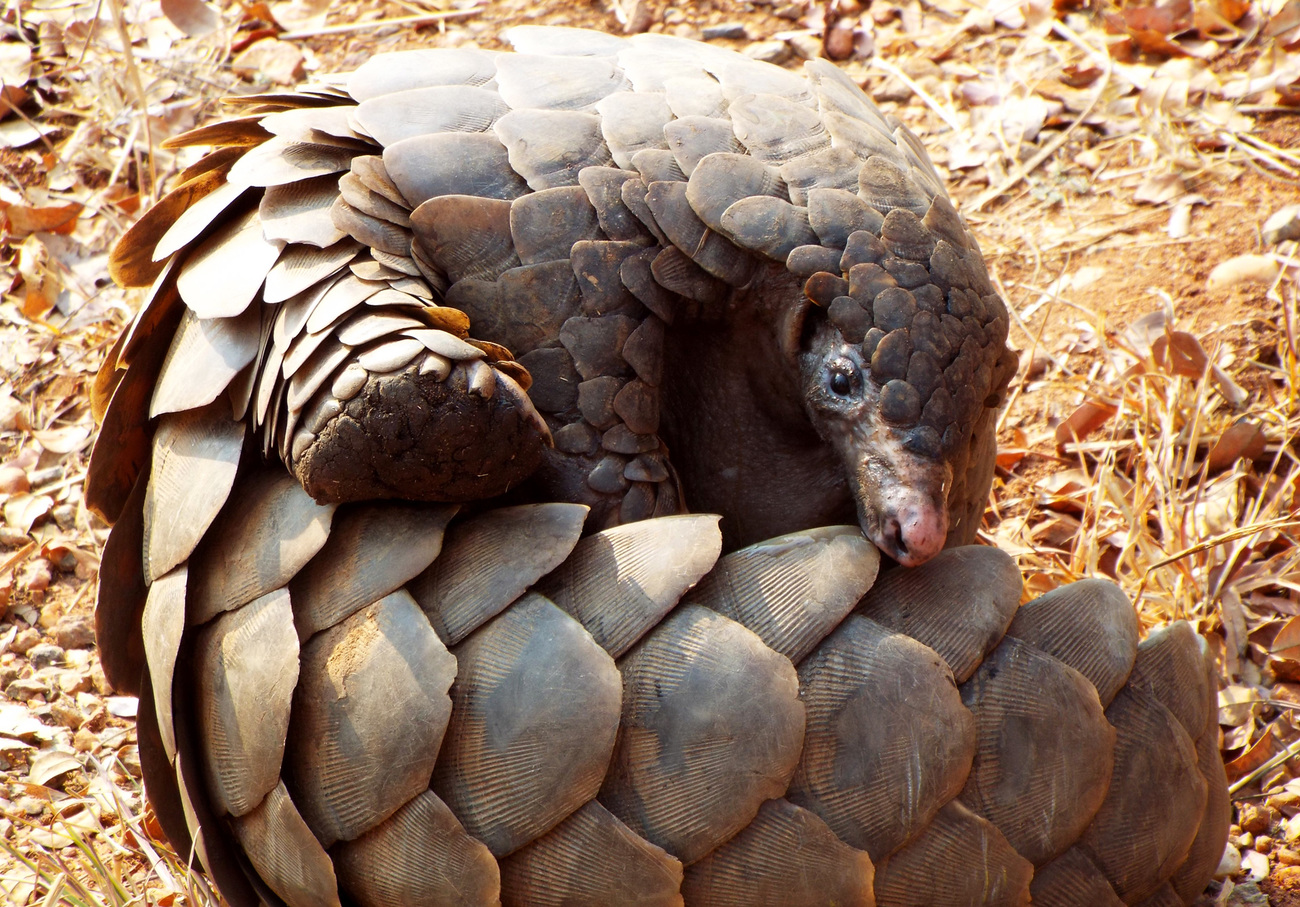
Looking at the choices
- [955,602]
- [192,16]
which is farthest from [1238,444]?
[192,16]

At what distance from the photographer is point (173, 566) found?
6.64 feet

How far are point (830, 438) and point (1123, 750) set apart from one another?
0.68 metres

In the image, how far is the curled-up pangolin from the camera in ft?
5.94

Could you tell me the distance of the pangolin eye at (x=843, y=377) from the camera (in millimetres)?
2055

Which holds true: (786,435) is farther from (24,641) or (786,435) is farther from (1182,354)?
(24,641)

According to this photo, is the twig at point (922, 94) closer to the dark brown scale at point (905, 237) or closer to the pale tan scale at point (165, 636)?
the dark brown scale at point (905, 237)

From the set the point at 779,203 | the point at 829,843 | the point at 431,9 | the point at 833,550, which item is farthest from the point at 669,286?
the point at 431,9

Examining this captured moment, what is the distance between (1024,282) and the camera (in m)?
3.91

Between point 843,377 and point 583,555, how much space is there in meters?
0.52

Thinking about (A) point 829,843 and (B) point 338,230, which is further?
(B) point 338,230

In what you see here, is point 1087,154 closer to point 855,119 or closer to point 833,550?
point 855,119

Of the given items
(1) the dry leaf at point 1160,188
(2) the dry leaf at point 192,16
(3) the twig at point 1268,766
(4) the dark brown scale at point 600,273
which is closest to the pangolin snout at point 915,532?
(4) the dark brown scale at point 600,273

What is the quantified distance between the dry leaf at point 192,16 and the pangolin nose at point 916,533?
365 centimetres

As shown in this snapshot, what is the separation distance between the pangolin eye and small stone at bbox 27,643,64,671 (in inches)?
75.1
